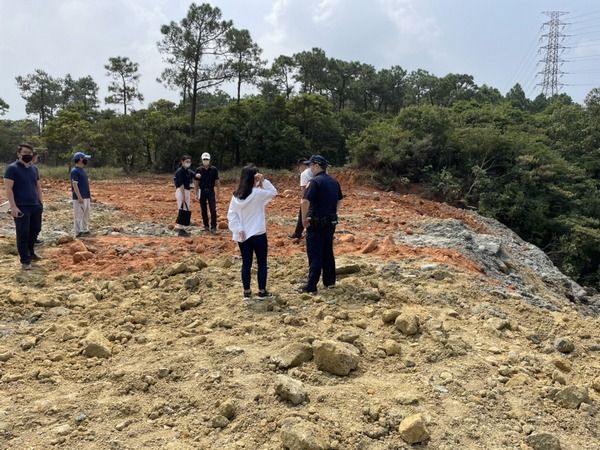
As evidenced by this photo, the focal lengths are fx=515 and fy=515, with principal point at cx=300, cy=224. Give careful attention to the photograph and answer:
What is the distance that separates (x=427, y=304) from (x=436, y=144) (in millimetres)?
17938

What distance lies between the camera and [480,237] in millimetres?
10609

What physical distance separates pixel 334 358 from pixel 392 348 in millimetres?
623

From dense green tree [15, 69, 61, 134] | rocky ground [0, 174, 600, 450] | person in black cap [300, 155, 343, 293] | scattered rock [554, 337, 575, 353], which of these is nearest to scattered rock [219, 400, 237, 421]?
rocky ground [0, 174, 600, 450]

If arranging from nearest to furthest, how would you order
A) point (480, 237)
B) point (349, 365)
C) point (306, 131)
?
point (349, 365) → point (480, 237) → point (306, 131)

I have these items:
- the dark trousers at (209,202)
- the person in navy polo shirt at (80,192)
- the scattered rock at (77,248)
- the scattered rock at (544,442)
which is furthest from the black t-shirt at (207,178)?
the scattered rock at (544,442)

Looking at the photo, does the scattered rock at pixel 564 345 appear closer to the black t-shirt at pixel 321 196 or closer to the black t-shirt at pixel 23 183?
the black t-shirt at pixel 321 196

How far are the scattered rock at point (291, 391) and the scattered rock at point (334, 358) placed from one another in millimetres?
372

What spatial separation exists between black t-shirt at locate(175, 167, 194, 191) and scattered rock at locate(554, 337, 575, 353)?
21.4 feet

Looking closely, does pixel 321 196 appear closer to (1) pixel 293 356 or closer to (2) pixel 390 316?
(2) pixel 390 316

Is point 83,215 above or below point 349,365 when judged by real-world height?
above

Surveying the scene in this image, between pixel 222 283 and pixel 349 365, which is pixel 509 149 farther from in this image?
pixel 349 365

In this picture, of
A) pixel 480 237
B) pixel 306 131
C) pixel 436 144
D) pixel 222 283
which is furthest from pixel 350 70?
pixel 222 283

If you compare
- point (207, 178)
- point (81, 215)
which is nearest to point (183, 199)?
point (207, 178)

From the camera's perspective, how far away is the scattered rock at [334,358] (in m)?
3.77
